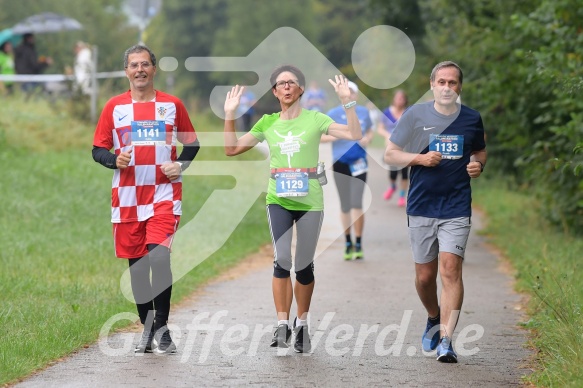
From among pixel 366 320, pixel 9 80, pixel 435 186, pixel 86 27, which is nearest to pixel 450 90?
pixel 435 186

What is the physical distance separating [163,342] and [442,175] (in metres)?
2.20

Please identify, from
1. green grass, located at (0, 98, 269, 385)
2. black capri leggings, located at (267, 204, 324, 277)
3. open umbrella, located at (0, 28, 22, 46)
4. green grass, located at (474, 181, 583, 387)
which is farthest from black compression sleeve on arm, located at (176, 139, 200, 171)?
open umbrella, located at (0, 28, 22, 46)

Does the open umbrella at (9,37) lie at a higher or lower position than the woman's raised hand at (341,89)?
higher

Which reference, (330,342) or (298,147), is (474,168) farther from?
(330,342)

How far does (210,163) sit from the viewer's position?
70.4ft

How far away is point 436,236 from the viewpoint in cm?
786

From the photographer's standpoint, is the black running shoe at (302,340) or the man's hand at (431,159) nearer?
the man's hand at (431,159)

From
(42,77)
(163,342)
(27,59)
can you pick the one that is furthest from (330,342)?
(27,59)

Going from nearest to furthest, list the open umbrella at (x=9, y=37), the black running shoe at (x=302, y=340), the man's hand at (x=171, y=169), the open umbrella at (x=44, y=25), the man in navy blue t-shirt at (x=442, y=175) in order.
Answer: the man in navy blue t-shirt at (x=442, y=175) < the man's hand at (x=171, y=169) < the black running shoe at (x=302, y=340) < the open umbrella at (x=44, y=25) < the open umbrella at (x=9, y=37)

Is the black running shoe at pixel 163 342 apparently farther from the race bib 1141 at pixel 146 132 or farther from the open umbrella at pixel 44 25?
the open umbrella at pixel 44 25

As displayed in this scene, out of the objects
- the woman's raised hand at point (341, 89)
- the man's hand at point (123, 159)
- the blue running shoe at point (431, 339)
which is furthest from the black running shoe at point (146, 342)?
the woman's raised hand at point (341, 89)

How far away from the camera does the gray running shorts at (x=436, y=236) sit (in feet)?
25.3

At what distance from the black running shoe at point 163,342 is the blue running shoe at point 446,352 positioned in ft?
5.89

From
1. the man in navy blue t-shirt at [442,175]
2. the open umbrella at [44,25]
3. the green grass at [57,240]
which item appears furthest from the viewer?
the open umbrella at [44,25]
